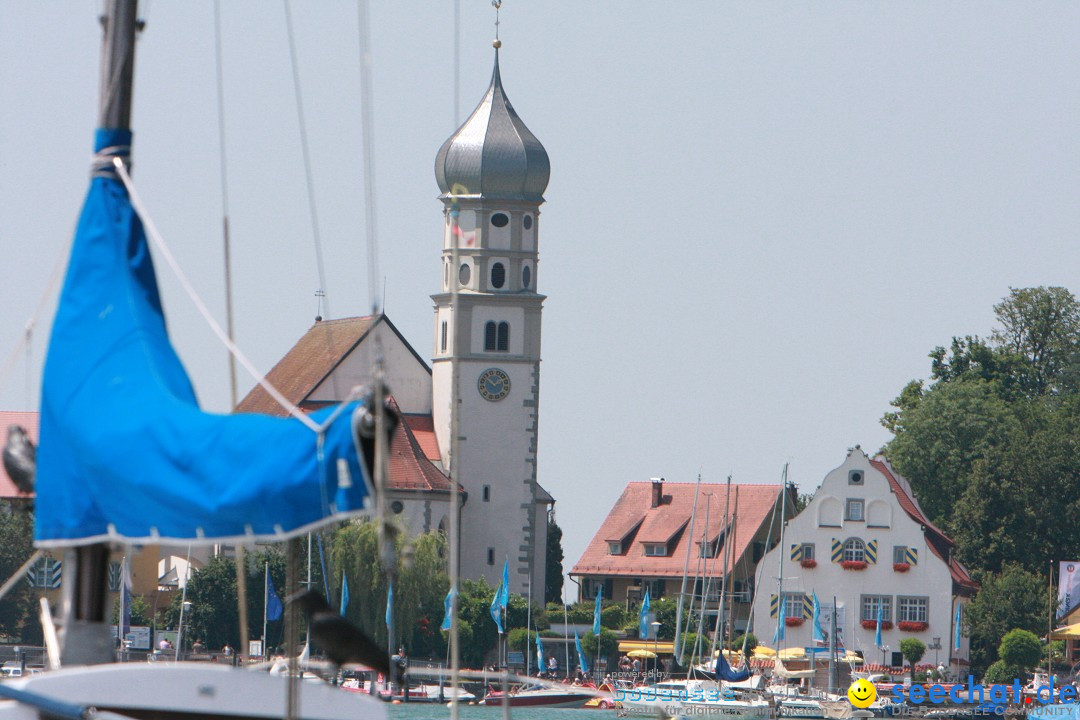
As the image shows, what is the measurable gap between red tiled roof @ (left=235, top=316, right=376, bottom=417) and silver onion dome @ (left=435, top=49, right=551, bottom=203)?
7423 millimetres

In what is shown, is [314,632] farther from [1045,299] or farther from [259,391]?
[1045,299]

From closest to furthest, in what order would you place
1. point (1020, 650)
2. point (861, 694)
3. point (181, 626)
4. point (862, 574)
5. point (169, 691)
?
point (169, 691)
point (861, 694)
point (181, 626)
point (1020, 650)
point (862, 574)

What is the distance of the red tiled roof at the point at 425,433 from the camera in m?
98.0

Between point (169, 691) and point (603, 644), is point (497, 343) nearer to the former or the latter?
point (603, 644)

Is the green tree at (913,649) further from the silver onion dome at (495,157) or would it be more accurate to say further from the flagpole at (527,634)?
the silver onion dome at (495,157)

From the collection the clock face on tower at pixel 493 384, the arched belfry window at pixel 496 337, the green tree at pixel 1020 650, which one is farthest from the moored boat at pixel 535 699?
the arched belfry window at pixel 496 337

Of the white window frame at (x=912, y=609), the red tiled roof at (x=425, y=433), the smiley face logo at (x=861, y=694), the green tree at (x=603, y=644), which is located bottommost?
the smiley face logo at (x=861, y=694)

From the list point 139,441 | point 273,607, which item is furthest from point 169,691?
point 273,607

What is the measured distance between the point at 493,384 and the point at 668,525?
398 inches

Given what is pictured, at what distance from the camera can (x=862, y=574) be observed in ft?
292

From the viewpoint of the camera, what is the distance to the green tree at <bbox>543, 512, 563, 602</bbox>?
102m

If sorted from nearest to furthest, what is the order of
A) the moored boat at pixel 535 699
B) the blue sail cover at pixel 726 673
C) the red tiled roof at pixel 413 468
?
the blue sail cover at pixel 726 673 < the moored boat at pixel 535 699 < the red tiled roof at pixel 413 468

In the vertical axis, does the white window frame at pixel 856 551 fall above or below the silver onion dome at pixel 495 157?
below

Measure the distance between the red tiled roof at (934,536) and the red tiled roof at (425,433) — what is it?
60.1ft
